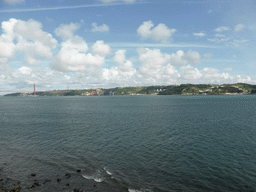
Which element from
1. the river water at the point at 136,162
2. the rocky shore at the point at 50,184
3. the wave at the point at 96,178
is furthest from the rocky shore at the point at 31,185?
the wave at the point at 96,178

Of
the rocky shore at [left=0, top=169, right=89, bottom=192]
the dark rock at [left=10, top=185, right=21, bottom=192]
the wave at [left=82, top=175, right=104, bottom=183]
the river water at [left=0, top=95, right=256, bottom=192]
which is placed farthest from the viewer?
the wave at [left=82, top=175, right=104, bottom=183]

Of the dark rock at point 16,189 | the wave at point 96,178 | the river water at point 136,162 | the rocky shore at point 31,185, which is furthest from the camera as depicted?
the wave at point 96,178

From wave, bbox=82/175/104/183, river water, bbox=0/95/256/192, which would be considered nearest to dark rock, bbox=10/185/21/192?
river water, bbox=0/95/256/192

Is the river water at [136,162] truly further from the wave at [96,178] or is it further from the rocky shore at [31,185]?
the rocky shore at [31,185]

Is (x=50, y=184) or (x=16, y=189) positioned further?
(x=50, y=184)

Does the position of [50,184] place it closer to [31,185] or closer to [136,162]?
[31,185]

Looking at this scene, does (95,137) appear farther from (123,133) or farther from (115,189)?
(115,189)

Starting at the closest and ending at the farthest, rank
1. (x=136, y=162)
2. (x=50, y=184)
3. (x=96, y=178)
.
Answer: (x=50, y=184), (x=96, y=178), (x=136, y=162)

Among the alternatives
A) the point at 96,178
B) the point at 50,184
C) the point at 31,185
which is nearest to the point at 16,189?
the point at 31,185

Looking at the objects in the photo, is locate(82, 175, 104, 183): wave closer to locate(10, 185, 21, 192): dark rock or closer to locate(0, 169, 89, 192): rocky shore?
locate(0, 169, 89, 192): rocky shore

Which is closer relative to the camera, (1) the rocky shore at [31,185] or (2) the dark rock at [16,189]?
(2) the dark rock at [16,189]

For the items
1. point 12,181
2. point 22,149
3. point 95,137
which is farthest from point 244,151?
point 22,149

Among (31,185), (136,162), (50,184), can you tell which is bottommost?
(136,162)
